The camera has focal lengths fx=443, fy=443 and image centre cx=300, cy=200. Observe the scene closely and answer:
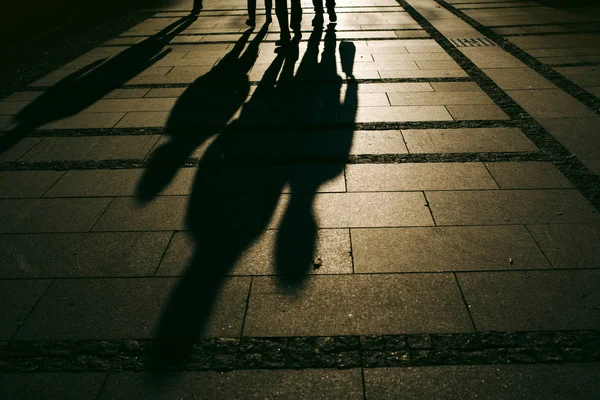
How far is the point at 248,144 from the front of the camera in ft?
17.3

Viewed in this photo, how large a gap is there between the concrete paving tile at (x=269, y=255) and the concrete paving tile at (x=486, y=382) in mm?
948

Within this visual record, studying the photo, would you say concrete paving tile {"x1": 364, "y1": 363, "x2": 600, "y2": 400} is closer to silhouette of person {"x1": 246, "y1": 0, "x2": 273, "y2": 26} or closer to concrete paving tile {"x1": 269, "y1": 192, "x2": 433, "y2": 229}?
concrete paving tile {"x1": 269, "y1": 192, "x2": 433, "y2": 229}

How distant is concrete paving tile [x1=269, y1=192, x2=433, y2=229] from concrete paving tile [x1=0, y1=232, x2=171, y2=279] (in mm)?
1062

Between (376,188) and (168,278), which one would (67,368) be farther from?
(376,188)

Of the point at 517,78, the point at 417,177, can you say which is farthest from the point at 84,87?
the point at 517,78

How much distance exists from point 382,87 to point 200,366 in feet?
17.6

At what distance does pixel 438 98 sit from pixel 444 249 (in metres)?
3.54

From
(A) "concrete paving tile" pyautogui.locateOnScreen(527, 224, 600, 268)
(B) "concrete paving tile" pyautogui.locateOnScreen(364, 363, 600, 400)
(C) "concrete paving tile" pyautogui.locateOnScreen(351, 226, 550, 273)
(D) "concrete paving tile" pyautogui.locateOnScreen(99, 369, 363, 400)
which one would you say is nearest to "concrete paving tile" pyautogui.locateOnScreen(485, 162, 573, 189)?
(A) "concrete paving tile" pyautogui.locateOnScreen(527, 224, 600, 268)

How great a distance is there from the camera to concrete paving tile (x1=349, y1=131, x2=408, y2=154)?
4.98 m

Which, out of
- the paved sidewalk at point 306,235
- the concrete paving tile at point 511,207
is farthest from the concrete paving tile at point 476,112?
the concrete paving tile at point 511,207

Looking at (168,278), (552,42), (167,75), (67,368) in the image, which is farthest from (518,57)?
(67,368)

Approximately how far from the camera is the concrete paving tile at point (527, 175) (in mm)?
4211

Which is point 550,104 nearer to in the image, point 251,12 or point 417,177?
point 417,177

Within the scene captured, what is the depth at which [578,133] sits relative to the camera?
16.9 ft
